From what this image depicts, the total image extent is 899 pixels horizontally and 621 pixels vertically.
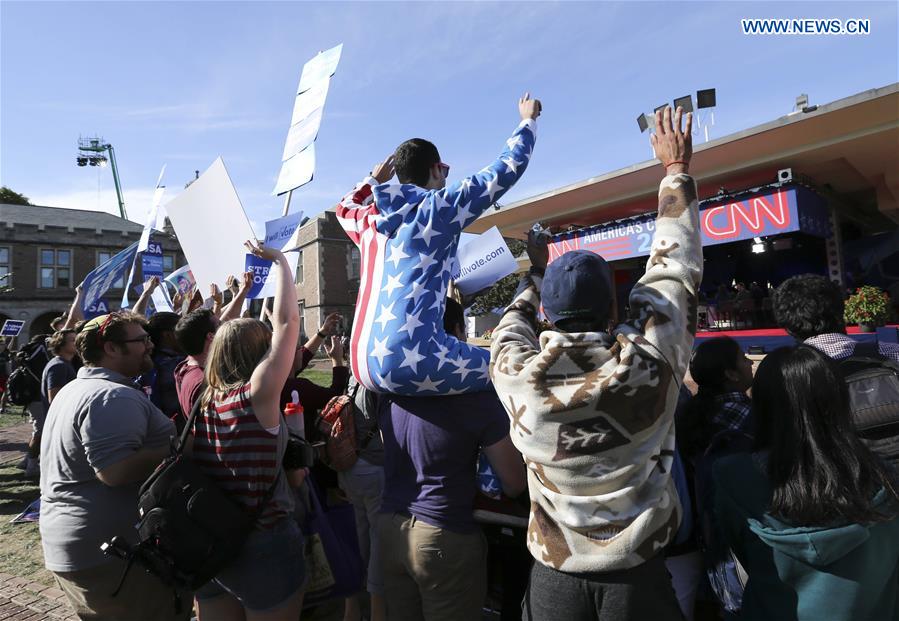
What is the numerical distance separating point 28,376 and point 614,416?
8.78 metres

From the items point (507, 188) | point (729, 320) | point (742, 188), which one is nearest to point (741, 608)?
point (507, 188)

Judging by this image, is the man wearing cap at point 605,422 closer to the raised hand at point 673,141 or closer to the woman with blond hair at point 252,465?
the raised hand at point 673,141

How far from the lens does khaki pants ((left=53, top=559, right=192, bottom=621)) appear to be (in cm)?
232

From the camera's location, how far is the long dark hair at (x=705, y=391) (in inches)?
91.4

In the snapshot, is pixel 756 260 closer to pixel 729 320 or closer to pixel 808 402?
pixel 729 320

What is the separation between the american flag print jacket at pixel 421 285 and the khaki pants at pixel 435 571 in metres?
0.47

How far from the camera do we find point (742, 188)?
10.3 meters

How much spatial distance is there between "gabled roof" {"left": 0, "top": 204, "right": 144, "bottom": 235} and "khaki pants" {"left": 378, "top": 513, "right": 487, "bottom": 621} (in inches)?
1599

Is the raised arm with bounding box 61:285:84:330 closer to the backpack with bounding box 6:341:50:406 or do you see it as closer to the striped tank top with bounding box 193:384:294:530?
the backpack with bounding box 6:341:50:406

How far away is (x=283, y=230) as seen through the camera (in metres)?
4.20

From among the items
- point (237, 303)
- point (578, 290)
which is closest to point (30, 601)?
point (237, 303)

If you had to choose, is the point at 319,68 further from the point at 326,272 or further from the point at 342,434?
the point at 326,272

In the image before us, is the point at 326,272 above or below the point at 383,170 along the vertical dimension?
above

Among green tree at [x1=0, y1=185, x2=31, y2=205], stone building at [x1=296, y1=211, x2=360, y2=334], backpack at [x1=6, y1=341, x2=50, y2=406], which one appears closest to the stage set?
backpack at [x1=6, y1=341, x2=50, y2=406]
